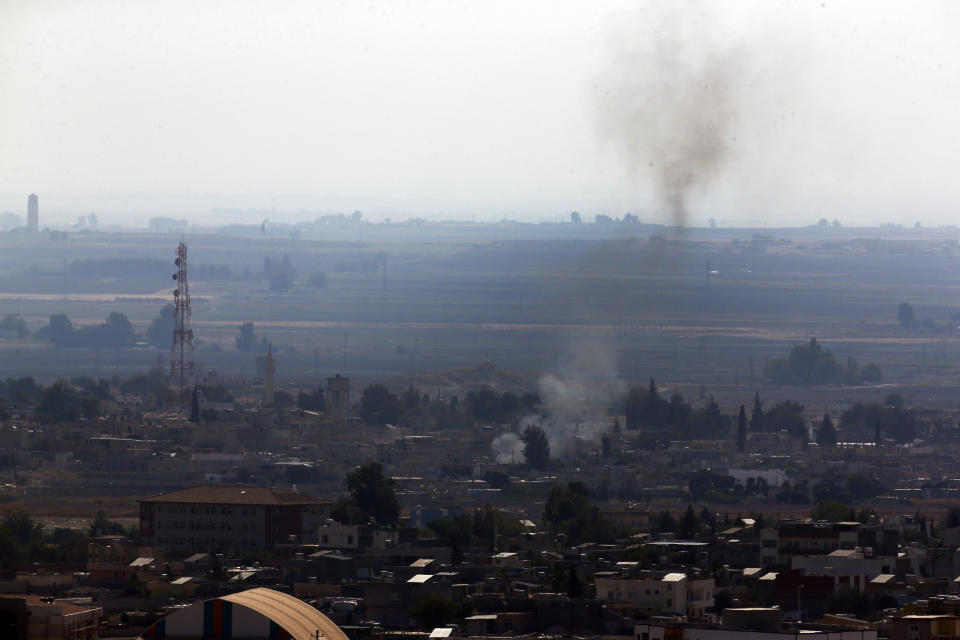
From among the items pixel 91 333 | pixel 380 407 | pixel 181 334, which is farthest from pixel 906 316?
pixel 181 334

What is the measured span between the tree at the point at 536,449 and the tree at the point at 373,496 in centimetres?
2654

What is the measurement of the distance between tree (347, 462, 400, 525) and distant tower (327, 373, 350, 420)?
155 feet

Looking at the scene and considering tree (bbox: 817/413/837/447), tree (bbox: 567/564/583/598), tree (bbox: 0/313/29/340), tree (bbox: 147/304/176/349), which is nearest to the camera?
tree (bbox: 567/564/583/598)

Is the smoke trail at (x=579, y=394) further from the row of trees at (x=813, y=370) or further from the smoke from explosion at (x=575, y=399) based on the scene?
the row of trees at (x=813, y=370)

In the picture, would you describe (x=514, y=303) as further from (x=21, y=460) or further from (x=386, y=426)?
(x=21, y=460)

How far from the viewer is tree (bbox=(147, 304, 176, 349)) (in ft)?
554

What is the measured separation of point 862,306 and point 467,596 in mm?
143796

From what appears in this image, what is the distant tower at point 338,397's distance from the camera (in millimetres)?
114562

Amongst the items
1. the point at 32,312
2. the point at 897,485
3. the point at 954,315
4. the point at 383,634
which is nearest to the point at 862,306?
the point at 954,315

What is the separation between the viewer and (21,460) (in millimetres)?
90562

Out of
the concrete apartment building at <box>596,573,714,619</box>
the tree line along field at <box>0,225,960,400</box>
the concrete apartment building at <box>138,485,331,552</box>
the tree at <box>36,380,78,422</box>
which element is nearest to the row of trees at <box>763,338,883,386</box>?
the tree line along field at <box>0,225,960,400</box>

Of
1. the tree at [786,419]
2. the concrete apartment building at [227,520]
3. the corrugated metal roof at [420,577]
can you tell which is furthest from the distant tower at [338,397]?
the corrugated metal roof at [420,577]

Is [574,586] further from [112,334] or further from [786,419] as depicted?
[112,334]

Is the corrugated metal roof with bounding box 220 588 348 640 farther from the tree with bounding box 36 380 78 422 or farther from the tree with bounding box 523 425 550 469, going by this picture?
the tree with bounding box 36 380 78 422
